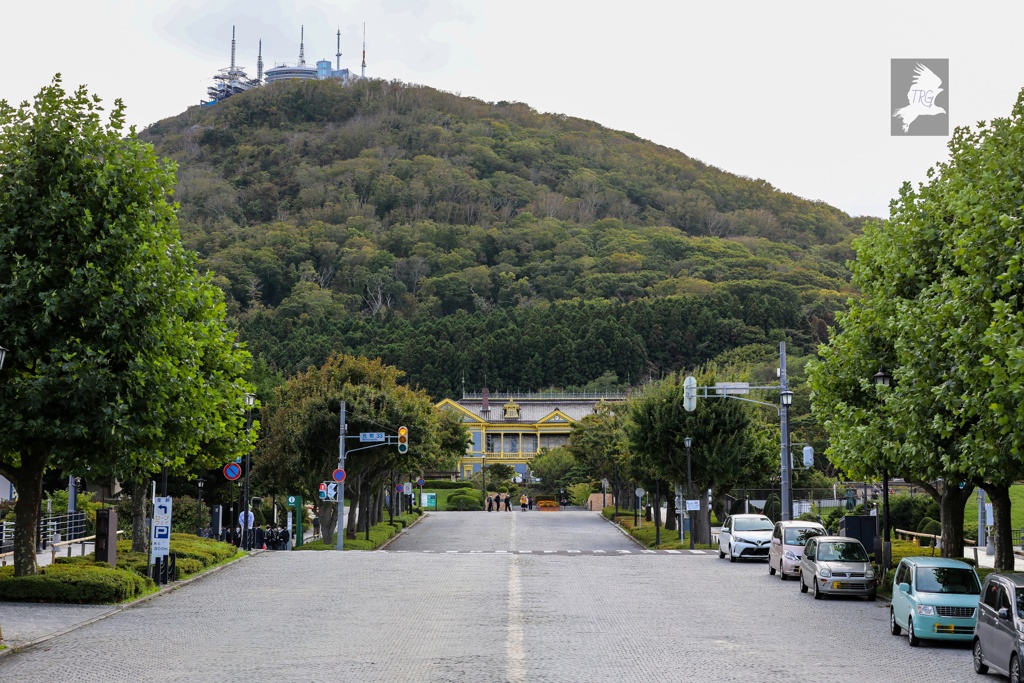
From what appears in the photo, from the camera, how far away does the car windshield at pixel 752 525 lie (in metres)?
40.8

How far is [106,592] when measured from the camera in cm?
2425

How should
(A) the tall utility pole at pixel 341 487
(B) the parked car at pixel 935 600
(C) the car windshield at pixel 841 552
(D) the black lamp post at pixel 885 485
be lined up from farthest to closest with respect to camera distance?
(A) the tall utility pole at pixel 341 487, (C) the car windshield at pixel 841 552, (D) the black lamp post at pixel 885 485, (B) the parked car at pixel 935 600

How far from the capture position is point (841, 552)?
27219 mm

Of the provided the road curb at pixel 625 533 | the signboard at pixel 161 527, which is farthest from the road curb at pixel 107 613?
the road curb at pixel 625 533

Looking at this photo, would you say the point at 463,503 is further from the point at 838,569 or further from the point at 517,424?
the point at 838,569

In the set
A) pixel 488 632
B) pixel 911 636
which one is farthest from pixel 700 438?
pixel 488 632

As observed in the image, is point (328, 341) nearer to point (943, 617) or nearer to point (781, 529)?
point (781, 529)

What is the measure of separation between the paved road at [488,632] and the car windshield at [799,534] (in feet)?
3.87

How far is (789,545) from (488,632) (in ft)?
47.7

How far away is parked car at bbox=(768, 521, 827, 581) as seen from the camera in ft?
104

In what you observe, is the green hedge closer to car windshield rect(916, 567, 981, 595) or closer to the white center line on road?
the white center line on road

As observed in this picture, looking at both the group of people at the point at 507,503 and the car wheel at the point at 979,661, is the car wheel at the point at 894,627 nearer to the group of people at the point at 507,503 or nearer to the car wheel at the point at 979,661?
the car wheel at the point at 979,661

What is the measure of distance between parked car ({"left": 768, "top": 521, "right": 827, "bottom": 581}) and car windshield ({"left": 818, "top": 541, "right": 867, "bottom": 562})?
2.99 meters

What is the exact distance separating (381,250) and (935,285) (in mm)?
173841
